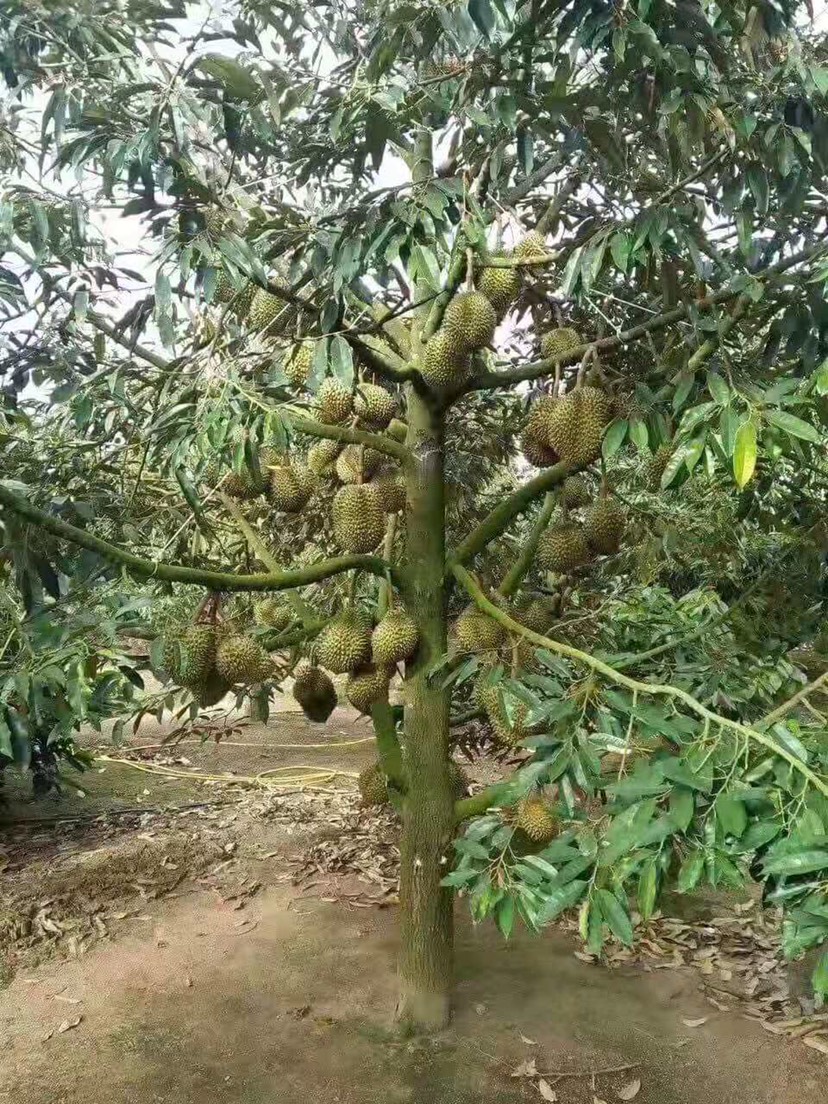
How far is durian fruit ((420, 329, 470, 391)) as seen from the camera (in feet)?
6.78

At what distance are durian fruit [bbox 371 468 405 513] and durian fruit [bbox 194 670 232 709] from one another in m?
0.58

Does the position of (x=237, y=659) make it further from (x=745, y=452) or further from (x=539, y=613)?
(x=745, y=452)

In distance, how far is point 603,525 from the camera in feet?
7.50

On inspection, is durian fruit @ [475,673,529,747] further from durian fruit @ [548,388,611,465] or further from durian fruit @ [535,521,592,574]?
durian fruit @ [548,388,611,465]

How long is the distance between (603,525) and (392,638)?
2.00 feet

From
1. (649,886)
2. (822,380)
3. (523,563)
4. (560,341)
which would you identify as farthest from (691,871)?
(560,341)

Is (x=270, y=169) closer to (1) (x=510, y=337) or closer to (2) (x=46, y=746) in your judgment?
(1) (x=510, y=337)

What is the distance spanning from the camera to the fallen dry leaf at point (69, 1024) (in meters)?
2.70

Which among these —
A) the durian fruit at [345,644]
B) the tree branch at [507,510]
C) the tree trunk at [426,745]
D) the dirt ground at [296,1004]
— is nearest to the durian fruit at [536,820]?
the tree trunk at [426,745]

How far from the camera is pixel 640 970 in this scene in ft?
10.0

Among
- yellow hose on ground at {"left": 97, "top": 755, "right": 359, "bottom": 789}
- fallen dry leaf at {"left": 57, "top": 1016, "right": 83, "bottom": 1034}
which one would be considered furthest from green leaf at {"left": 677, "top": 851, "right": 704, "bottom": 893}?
yellow hose on ground at {"left": 97, "top": 755, "right": 359, "bottom": 789}

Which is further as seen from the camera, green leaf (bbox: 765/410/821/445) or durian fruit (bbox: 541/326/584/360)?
durian fruit (bbox: 541/326/584/360)

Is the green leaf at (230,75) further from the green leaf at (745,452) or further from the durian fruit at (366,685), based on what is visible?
the durian fruit at (366,685)

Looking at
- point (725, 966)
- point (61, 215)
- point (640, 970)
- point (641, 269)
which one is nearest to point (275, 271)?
point (61, 215)
